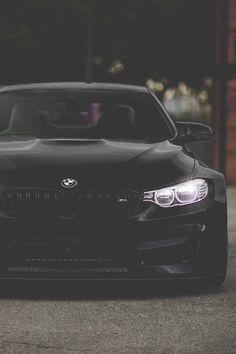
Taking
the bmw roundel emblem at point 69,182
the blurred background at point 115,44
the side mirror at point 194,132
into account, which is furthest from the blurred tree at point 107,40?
the bmw roundel emblem at point 69,182

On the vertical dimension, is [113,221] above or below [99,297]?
above

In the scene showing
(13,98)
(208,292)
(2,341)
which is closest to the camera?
(2,341)

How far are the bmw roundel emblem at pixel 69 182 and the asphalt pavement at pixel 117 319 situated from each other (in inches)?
28.1

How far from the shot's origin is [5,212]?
6.75 meters

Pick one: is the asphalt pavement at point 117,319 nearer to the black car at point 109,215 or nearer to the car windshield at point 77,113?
the black car at point 109,215

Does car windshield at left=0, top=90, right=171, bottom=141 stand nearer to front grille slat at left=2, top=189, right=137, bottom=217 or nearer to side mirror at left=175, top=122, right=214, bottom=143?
side mirror at left=175, top=122, right=214, bottom=143

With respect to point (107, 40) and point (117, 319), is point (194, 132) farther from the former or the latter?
point (107, 40)

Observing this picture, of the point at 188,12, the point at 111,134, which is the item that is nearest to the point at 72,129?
the point at 111,134

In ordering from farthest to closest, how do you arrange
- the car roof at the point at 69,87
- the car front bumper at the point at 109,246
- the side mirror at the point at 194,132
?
1. the car roof at the point at 69,87
2. the side mirror at the point at 194,132
3. the car front bumper at the point at 109,246

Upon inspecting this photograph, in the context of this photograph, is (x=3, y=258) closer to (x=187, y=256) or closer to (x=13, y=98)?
(x=187, y=256)

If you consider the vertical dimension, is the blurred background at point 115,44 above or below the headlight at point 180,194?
below

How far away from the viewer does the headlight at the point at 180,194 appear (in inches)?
267

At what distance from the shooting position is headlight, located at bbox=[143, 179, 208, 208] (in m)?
6.79

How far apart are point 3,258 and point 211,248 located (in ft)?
4.22
